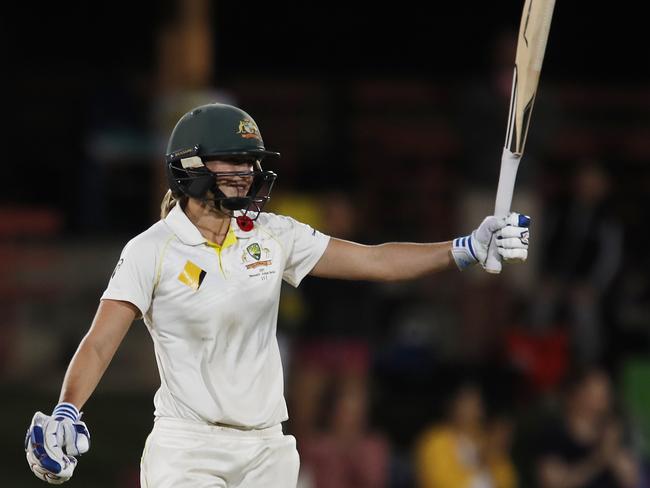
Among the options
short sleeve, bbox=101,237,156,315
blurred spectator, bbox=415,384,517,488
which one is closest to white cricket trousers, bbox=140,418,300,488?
short sleeve, bbox=101,237,156,315

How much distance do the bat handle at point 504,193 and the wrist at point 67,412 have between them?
1516mm

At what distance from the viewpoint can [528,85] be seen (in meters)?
5.13

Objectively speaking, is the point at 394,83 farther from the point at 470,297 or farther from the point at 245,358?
the point at 245,358

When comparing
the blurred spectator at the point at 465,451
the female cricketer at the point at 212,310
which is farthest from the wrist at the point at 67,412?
the blurred spectator at the point at 465,451

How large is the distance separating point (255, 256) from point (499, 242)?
84cm

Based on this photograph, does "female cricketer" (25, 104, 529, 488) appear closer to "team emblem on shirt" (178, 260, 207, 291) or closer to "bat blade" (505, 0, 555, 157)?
"team emblem on shirt" (178, 260, 207, 291)

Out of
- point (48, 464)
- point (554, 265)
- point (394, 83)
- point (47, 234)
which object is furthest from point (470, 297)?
point (48, 464)

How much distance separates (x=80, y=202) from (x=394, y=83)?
3370 millimetres

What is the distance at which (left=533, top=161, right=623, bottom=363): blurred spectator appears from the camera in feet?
31.4

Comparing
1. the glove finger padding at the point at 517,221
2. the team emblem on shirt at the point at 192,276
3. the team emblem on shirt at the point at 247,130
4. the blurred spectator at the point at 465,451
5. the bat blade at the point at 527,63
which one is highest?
the bat blade at the point at 527,63

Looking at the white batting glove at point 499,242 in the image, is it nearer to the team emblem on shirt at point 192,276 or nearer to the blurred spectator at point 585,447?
the team emblem on shirt at point 192,276

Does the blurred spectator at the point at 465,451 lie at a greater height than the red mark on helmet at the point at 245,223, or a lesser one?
lesser

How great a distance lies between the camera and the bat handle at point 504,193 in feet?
16.1

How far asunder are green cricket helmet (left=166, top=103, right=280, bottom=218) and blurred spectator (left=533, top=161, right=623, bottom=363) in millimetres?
5064
